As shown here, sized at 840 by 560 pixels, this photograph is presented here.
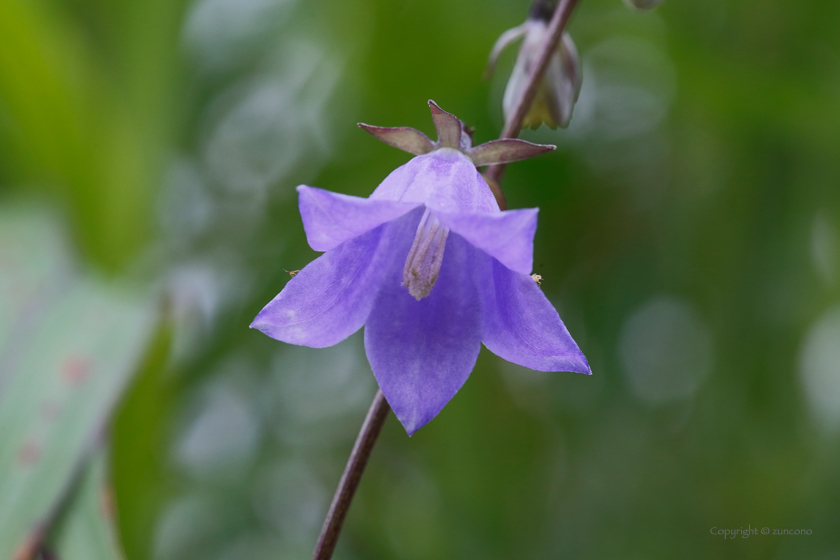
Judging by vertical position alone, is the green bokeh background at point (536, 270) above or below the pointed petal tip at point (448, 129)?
below

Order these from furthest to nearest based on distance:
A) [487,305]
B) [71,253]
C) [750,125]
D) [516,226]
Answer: [750,125]
[71,253]
[487,305]
[516,226]

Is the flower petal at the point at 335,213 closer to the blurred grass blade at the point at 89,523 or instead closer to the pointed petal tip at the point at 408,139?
the pointed petal tip at the point at 408,139

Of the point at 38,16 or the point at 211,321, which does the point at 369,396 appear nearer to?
the point at 211,321

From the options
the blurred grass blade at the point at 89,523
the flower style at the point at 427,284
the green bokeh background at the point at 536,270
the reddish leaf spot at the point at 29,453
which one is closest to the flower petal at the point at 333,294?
the flower style at the point at 427,284

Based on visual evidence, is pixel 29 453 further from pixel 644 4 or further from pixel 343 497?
pixel 644 4

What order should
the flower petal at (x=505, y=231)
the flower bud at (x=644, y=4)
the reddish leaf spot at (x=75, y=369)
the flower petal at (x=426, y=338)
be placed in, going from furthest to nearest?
the reddish leaf spot at (x=75, y=369) → the flower bud at (x=644, y=4) → the flower petal at (x=426, y=338) → the flower petal at (x=505, y=231)

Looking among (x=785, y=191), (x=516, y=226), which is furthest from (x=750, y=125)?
(x=516, y=226)

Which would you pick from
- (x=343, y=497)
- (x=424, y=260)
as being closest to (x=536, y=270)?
(x=424, y=260)
